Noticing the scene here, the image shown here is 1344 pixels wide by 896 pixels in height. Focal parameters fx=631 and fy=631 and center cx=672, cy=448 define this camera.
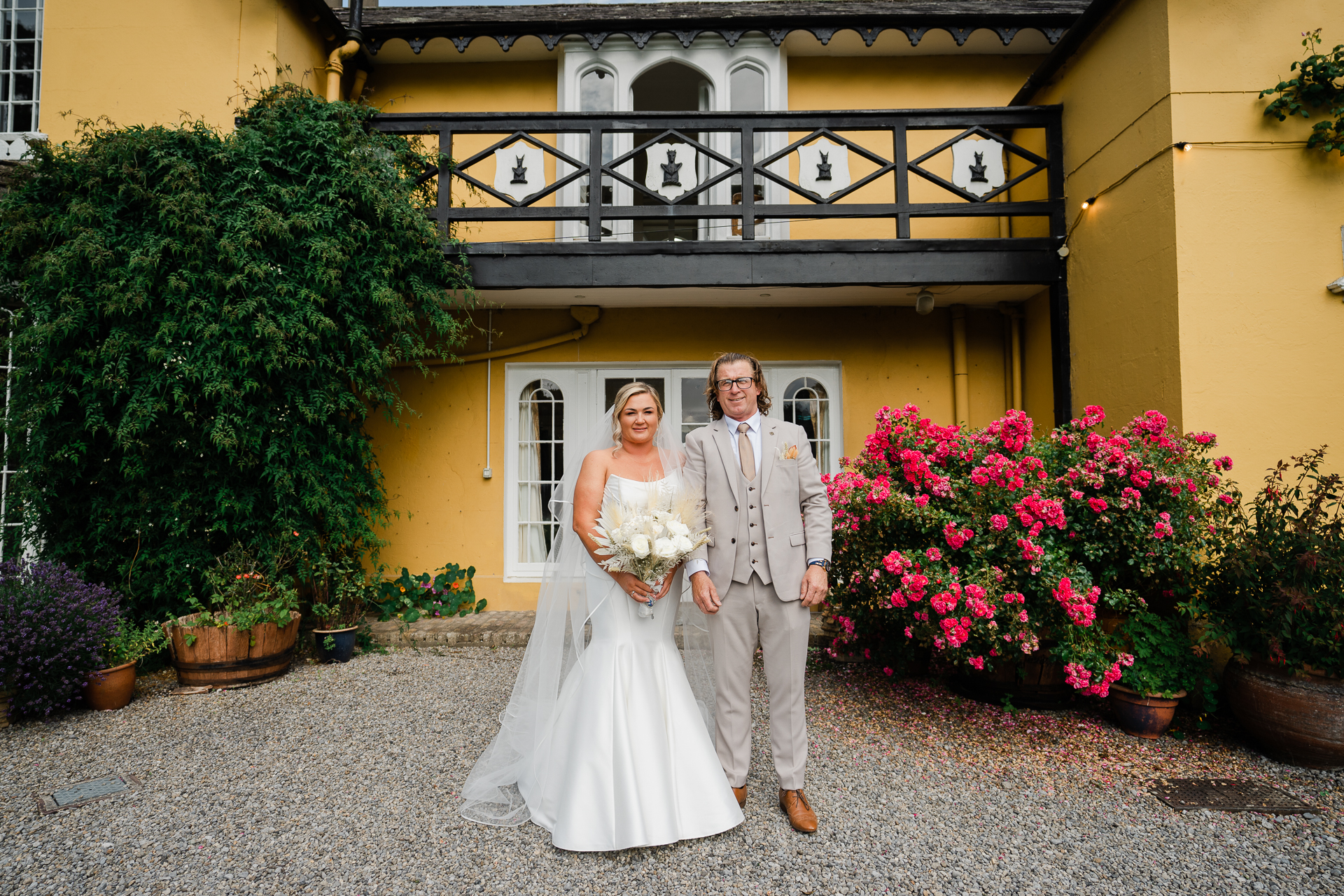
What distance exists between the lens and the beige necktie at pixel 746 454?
2.95 metres

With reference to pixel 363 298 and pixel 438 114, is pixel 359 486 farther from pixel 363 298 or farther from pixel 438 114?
pixel 438 114

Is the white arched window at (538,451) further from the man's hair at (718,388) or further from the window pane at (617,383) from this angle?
the man's hair at (718,388)

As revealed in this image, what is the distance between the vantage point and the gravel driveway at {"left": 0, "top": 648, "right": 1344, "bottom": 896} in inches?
98.6

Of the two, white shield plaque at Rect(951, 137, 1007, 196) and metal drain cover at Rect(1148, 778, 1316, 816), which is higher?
white shield plaque at Rect(951, 137, 1007, 196)

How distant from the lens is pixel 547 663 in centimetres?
309

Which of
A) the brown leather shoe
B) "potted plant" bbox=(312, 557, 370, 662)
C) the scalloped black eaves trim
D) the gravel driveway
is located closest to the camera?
the gravel driveway

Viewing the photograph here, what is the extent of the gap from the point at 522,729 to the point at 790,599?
1574mm

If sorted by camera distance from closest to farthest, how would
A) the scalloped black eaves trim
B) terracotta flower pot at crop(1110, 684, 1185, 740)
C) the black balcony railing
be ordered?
terracotta flower pot at crop(1110, 684, 1185, 740) → the black balcony railing → the scalloped black eaves trim

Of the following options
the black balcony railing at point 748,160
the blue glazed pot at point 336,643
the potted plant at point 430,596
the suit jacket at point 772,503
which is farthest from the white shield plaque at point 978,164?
the blue glazed pot at point 336,643

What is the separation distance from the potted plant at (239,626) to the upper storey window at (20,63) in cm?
526

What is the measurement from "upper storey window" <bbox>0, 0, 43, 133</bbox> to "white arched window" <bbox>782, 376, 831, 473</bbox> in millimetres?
8074

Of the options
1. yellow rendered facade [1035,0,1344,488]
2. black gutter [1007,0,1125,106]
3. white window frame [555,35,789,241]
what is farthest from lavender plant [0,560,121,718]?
black gutter [1007,0,1125,106]

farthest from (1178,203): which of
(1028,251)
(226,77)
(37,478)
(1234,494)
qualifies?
(37,478)

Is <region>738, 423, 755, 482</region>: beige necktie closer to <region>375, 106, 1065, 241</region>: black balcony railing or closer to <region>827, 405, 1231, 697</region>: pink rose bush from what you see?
<region>827, 405, 1231, 697</region>: pink rose bush
